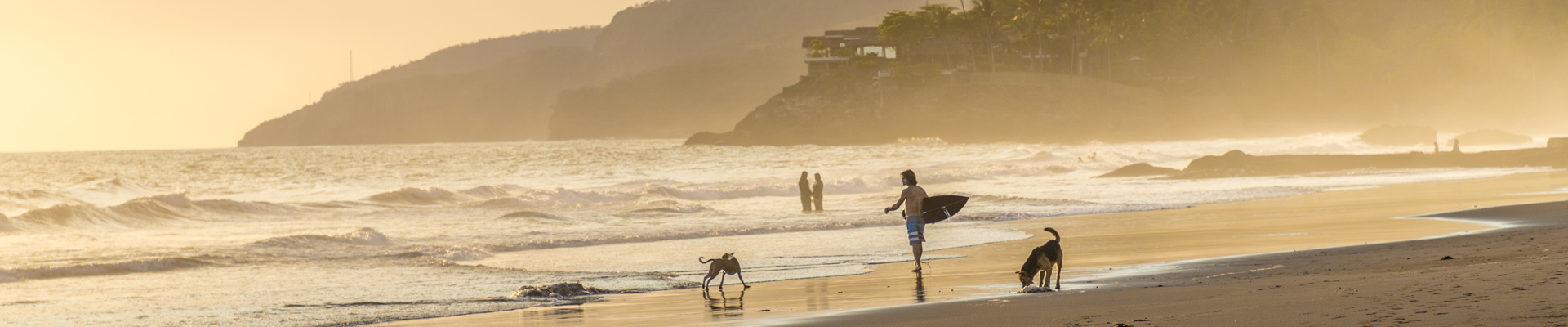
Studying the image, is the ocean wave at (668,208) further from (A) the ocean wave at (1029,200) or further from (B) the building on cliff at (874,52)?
(B) the building on cliff at (874,52)

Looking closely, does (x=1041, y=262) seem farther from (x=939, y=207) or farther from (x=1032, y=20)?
(x=1032, y=20)

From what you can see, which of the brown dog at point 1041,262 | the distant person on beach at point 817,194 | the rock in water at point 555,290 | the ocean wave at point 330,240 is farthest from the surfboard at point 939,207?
the distant person on beach at point 817,194

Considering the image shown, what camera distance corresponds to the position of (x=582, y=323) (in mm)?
8812

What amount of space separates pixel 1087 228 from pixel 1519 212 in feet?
20.5

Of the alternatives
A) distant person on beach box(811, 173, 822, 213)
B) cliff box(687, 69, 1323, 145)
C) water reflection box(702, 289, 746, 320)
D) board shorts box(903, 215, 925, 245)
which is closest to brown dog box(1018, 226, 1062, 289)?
water reflection box(702, 289, 746, 320)

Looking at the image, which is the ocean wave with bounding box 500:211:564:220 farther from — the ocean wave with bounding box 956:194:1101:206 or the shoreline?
the shoreline

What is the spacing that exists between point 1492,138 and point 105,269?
2676 inches

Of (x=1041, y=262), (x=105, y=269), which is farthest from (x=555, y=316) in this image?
(x=105, y=269)

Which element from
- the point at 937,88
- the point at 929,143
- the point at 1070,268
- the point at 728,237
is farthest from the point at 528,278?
the point at 937,88

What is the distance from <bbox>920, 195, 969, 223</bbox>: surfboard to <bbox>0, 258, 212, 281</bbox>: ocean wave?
10068 mm

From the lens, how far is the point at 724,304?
995 cm

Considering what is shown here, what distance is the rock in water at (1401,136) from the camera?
66000mm

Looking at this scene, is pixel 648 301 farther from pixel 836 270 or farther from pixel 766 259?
pixel 766 259

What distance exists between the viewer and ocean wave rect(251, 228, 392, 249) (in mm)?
17984
